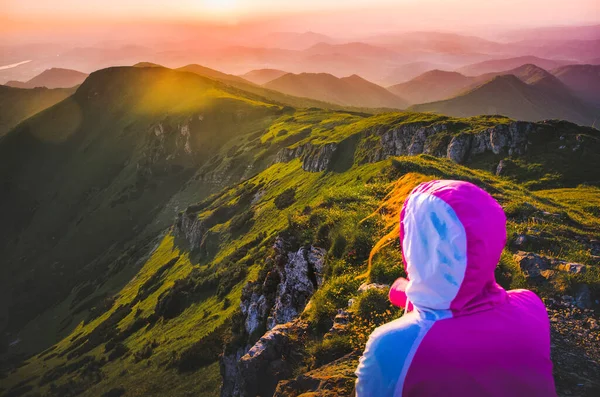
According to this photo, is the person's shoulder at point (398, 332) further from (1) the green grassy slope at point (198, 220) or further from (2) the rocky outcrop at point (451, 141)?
(2) the rocky outcrop at point (451, 141)

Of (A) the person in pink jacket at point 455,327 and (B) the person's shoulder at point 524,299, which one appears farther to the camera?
(B) the person's shoulder at point 524,299

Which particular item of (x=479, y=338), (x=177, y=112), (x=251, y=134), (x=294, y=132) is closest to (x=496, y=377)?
(x=479, y=338)

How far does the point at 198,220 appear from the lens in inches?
3342

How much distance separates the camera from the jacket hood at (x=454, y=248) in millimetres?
3191

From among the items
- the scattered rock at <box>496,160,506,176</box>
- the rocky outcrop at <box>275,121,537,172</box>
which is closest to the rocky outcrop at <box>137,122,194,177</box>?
the rocky outcrop at <box>275,121,537,172</box>

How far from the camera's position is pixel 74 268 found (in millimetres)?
128250

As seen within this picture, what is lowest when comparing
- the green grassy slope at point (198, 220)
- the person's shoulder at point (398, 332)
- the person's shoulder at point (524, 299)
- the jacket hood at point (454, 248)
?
the green grassy slope at point (198, 220)

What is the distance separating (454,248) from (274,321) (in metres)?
14.5

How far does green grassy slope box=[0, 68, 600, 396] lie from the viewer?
13875 millimetres

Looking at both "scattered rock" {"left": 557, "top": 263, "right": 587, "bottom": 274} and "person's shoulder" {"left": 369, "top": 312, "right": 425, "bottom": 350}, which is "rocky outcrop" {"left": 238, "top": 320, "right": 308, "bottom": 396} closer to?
"scattered rock" {"left": 557, "top": 263, "right": 587, "bottom": 274}

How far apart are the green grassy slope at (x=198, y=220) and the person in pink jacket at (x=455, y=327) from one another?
395 centimetres

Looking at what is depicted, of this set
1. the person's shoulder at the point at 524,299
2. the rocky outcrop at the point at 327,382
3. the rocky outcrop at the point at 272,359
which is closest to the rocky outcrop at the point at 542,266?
the rocky outcrop at the point at 327,382

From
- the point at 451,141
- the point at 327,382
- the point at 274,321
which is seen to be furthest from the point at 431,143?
the point at 327,382

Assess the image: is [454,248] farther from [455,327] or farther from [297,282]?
[297,282]
